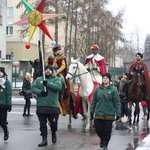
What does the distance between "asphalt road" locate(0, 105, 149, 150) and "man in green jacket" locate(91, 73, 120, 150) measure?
0.88m

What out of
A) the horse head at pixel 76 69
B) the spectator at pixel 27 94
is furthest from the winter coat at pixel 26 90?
the horse head at pixel 76 69

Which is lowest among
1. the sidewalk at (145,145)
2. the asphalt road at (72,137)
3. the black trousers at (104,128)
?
the asphalt road at (72,137)

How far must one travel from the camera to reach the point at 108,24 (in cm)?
4131

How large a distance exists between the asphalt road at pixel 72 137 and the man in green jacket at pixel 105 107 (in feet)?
2.89

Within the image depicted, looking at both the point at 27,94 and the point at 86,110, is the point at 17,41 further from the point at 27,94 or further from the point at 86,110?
the point at 86,110

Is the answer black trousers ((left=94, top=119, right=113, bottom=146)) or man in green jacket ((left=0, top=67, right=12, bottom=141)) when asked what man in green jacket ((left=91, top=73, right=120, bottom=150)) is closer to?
black trousers ((left=94, top=119, right=113, bottom=146))

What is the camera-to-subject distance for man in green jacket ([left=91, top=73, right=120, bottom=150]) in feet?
33.1

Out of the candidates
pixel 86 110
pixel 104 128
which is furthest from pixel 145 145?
pixel 86 110

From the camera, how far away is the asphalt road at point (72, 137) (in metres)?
11.1

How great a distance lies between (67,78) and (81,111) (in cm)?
171

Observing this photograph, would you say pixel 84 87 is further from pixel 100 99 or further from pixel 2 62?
pixel 2 62

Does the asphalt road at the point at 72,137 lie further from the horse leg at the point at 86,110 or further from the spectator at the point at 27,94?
the spectator at the point at 27,94

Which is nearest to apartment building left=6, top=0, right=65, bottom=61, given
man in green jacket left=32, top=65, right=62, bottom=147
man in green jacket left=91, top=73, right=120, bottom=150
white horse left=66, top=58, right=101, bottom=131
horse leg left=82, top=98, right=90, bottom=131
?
horse leg left=82, top=98, right=90, bottom=131

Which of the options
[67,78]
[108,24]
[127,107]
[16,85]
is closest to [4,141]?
[67,78]
